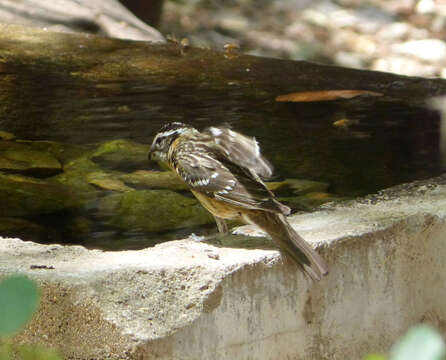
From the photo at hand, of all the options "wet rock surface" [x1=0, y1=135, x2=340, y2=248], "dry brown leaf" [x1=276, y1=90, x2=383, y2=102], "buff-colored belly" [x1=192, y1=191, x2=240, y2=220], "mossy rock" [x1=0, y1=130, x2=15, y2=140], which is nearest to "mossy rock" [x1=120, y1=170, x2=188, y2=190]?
"wet rock surface" [x1=0, y1=135, x2=340, y2=248]

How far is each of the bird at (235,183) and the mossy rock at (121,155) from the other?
1.09 metres

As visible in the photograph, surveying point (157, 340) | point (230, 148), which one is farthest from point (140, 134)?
point (157, 340)

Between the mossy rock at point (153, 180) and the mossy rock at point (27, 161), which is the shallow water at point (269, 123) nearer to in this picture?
the mossy rock at point (153, 180)

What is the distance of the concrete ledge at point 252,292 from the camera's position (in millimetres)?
2676

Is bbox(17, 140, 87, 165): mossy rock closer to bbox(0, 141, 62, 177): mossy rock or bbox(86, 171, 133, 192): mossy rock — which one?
bbox(0, 141, 62, 177): mossy rock

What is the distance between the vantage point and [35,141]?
564cm

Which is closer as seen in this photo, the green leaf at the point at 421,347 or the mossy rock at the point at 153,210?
the green leaf at the point at 421,347

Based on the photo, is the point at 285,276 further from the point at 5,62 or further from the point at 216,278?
the point at 5,62

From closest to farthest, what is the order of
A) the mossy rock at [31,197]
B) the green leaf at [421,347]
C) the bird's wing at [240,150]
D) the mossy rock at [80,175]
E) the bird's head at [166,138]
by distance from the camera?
1. the green leaf at [421,347]
2. the bird's wing at [240,150]
3. the bird's head at [166,138]
4. the mossy rock at [31,197]
5. the mossy rock at [80,175]

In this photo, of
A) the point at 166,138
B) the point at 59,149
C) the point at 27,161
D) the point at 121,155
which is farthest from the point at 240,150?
the point at 59,149

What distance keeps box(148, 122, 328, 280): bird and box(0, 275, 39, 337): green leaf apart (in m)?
2.37

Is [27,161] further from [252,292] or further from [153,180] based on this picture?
[252,292]

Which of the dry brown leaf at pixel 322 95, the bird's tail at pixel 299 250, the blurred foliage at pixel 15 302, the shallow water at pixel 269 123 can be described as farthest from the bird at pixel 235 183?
the dry brown leaf at pixel 322 95

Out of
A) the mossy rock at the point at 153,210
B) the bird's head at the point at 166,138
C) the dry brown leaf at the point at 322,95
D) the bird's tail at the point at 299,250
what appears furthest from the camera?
the dry brown leaf at the point at 322,95
